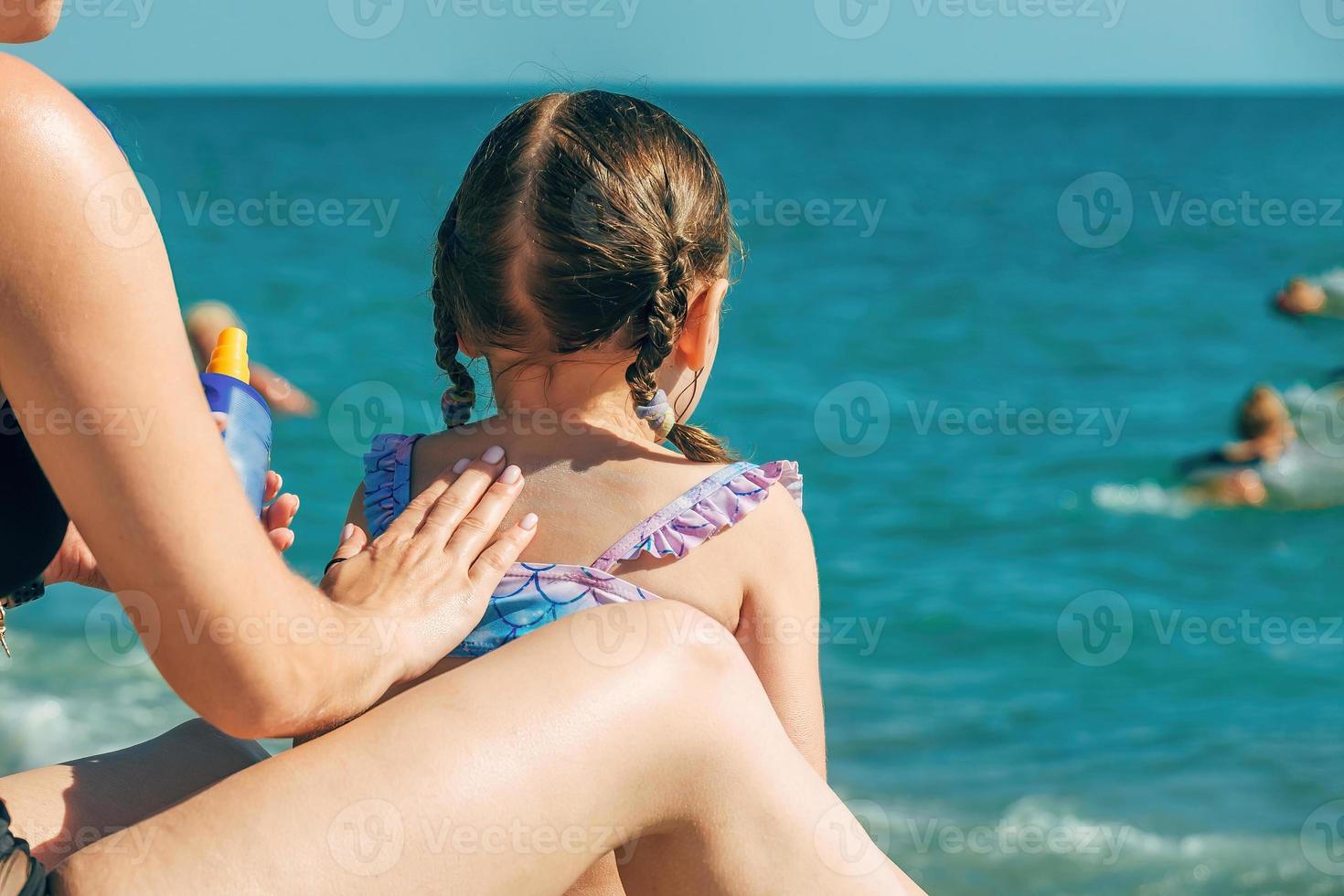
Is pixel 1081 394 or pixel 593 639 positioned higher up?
pixel 593 639

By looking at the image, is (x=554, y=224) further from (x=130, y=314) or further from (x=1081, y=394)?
(x=1081, y=394)

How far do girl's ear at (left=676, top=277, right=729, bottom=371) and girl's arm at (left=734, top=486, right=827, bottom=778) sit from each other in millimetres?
261

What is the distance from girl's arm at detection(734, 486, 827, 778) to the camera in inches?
76.3

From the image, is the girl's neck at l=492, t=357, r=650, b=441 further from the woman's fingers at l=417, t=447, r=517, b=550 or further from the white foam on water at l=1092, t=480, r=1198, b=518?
the white foam on water at l=1092, t=480, r=1198, b=518

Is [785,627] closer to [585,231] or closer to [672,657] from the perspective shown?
[672,657]

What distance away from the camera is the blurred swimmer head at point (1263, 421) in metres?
9.09

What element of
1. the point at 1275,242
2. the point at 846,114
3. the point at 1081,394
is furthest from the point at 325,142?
the point at 1081,394

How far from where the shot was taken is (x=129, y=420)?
1.24 meters

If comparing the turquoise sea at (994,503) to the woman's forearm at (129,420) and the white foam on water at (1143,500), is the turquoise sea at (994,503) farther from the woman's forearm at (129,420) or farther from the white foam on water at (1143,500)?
the woman's forearm at (129,420)

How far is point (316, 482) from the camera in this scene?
8.28 metres

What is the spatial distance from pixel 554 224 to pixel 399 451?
0.44 meters

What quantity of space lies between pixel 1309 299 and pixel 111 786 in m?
14.5

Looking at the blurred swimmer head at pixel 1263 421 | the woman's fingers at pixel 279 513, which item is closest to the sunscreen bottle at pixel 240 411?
the woman's fingers at pixel 279 513

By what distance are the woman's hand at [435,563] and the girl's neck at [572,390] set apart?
0.15 meters
